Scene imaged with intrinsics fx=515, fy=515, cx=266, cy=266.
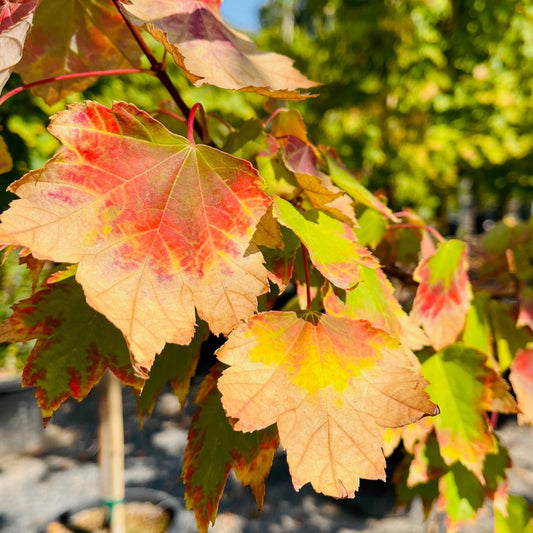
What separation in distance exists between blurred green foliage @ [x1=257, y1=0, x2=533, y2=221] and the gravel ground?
6.42ft

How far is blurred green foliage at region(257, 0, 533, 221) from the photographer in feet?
11.6

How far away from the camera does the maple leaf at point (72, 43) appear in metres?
0.59

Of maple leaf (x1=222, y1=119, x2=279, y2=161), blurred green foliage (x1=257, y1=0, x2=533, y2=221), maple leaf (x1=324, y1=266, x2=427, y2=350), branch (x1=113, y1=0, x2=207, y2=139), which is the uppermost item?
branch (x1=113, y1=0, x2=207, y2=139)

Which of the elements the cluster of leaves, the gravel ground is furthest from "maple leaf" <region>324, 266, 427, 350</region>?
the gravel ground

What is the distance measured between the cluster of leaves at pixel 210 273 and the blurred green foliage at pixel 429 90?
3.31m

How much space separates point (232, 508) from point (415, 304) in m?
1.89

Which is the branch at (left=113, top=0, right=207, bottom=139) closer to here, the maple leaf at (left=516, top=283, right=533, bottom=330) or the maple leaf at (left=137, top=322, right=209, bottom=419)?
the maple leaf at (left=137, top=322, right=209, bottom=419)

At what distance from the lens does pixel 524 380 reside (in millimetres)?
778

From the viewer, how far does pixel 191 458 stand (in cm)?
48

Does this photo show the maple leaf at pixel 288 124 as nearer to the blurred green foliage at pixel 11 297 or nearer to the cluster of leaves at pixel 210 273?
the cluster of leaves at pixel 210 273

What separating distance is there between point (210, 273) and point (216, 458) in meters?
0.19

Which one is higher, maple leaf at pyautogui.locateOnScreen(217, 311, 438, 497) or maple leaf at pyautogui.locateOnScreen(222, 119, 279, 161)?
maple leaf at pyautogui.locateOnScreen(222, 119, 279, 161)

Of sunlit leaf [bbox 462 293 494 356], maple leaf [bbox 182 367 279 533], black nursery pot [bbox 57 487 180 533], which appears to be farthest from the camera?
black nursery pot [bbox 57 487 180 533]

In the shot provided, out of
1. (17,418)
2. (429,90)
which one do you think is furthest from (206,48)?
(429,90)
